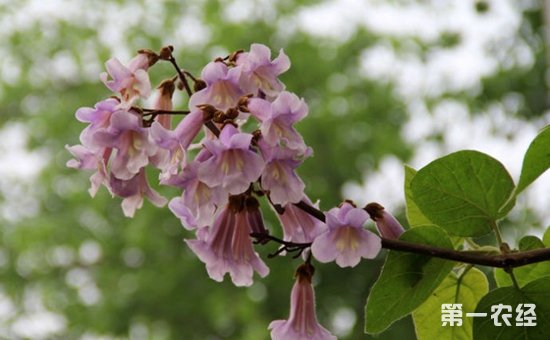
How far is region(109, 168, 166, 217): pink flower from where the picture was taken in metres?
0.54

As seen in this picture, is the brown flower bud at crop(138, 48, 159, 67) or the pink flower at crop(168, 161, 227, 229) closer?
the pink flower at crop(168, 161, 227, 229)

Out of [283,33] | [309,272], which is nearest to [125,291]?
[283,33]

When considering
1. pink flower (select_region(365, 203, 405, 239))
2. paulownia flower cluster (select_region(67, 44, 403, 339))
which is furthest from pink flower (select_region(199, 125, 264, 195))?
pink flower (select_region(365, 203, 405, 239))

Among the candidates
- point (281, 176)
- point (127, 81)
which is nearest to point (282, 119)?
point (281, 176)

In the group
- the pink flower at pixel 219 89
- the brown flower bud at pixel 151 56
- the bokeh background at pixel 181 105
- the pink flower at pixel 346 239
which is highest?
the bokeh background at pixel 181 105

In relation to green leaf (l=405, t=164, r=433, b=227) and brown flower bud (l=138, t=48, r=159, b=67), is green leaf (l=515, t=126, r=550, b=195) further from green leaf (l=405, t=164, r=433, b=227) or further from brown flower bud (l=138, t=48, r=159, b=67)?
brown flower bud (l=138, t=48, r=159, b=67)

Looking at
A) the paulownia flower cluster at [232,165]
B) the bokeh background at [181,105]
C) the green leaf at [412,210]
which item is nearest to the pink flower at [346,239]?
the paulownia flower cluster at [232,165]

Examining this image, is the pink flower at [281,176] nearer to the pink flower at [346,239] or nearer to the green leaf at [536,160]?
the pink flower at [346,239]

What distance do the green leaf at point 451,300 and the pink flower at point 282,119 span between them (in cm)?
18

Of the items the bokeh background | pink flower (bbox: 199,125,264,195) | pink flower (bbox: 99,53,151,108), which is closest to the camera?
pink flower (bbox: 199,125,264,195)

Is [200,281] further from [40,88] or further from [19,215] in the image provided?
[40,88]

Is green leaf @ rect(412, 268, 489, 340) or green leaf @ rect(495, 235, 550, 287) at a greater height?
green leaf @ rect(495, 235, 550, 287)

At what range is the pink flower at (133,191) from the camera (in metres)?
0.54

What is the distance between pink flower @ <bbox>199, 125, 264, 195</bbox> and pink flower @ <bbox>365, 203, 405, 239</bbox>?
0.33 feet
